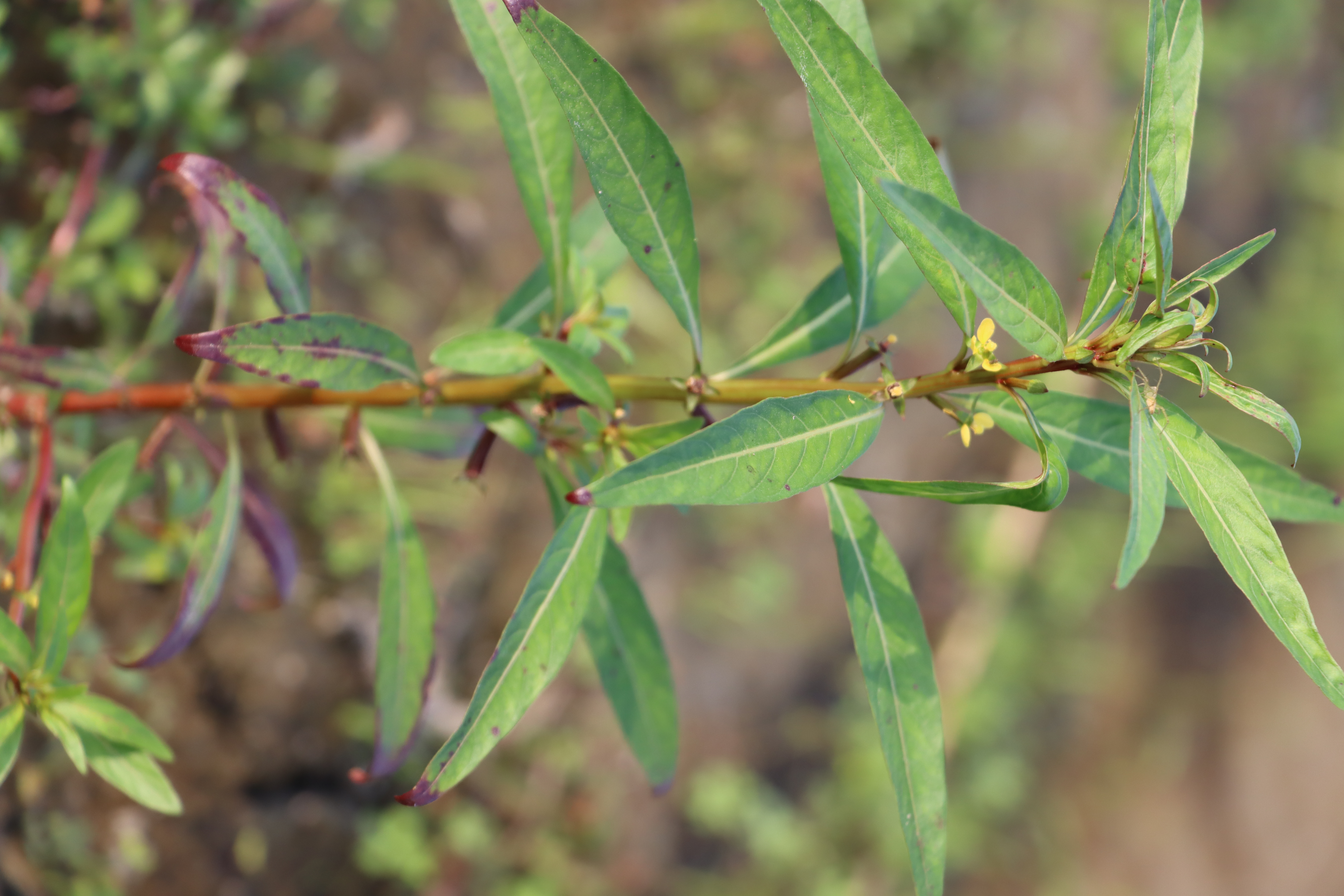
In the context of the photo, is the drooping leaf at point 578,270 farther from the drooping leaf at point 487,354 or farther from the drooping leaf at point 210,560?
the drooping leaf at point 210,560

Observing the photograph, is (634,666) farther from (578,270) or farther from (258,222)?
(258,222)

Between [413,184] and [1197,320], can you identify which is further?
[413,184]

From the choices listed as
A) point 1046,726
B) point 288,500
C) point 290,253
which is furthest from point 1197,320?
point 1046,726

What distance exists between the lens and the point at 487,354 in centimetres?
116

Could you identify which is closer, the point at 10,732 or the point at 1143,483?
Answer: the point at 1143,483

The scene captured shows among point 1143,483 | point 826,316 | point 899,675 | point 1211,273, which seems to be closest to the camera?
point 1143,483

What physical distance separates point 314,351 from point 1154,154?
3.52 feet

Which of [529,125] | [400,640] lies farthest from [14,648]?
[529,125]

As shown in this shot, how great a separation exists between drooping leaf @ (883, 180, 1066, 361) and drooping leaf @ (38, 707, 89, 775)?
48.2 inches

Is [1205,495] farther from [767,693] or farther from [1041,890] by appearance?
[1041,890]

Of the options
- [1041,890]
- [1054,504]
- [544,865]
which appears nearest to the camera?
[1054,504]

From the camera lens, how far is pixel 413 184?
2908 mm

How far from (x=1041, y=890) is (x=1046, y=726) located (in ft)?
2.98

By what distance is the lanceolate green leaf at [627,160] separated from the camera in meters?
0.95
